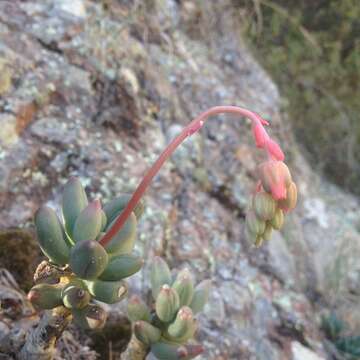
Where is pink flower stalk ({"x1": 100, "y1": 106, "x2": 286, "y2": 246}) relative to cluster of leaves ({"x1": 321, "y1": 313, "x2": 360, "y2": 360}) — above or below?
above

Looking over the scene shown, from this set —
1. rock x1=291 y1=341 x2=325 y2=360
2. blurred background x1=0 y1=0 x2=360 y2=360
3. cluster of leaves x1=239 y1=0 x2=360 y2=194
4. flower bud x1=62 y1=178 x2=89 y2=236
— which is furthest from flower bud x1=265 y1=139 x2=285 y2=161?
cluster of leaves x1=239 y1=0 x2=360 y2=194

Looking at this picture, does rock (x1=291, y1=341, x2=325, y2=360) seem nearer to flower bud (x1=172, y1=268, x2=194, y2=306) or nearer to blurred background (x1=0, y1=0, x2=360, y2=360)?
blurred background (x1=0, y1=0, x2=360, y2=360)

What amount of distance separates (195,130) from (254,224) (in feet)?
0.83

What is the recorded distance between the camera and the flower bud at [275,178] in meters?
1.27

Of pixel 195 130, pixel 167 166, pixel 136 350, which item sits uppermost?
pixel 195 130

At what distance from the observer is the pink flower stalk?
131cm

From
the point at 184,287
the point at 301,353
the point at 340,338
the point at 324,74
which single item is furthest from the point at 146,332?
the point at 324,74

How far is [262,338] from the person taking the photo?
2.52m

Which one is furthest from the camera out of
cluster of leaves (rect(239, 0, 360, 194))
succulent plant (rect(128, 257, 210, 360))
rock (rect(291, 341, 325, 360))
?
cluster of leaves (rect(239, 0, 360, 194))

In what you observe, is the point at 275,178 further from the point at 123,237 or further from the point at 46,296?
the point at 46,296

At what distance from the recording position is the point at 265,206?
1.30 m

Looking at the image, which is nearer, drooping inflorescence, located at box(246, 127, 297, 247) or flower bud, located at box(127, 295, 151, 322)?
drooping inflorescence, located at box(246, 127, 297, 247)

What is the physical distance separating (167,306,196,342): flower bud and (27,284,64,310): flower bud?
1.12 ft

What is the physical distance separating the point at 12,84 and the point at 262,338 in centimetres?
147
